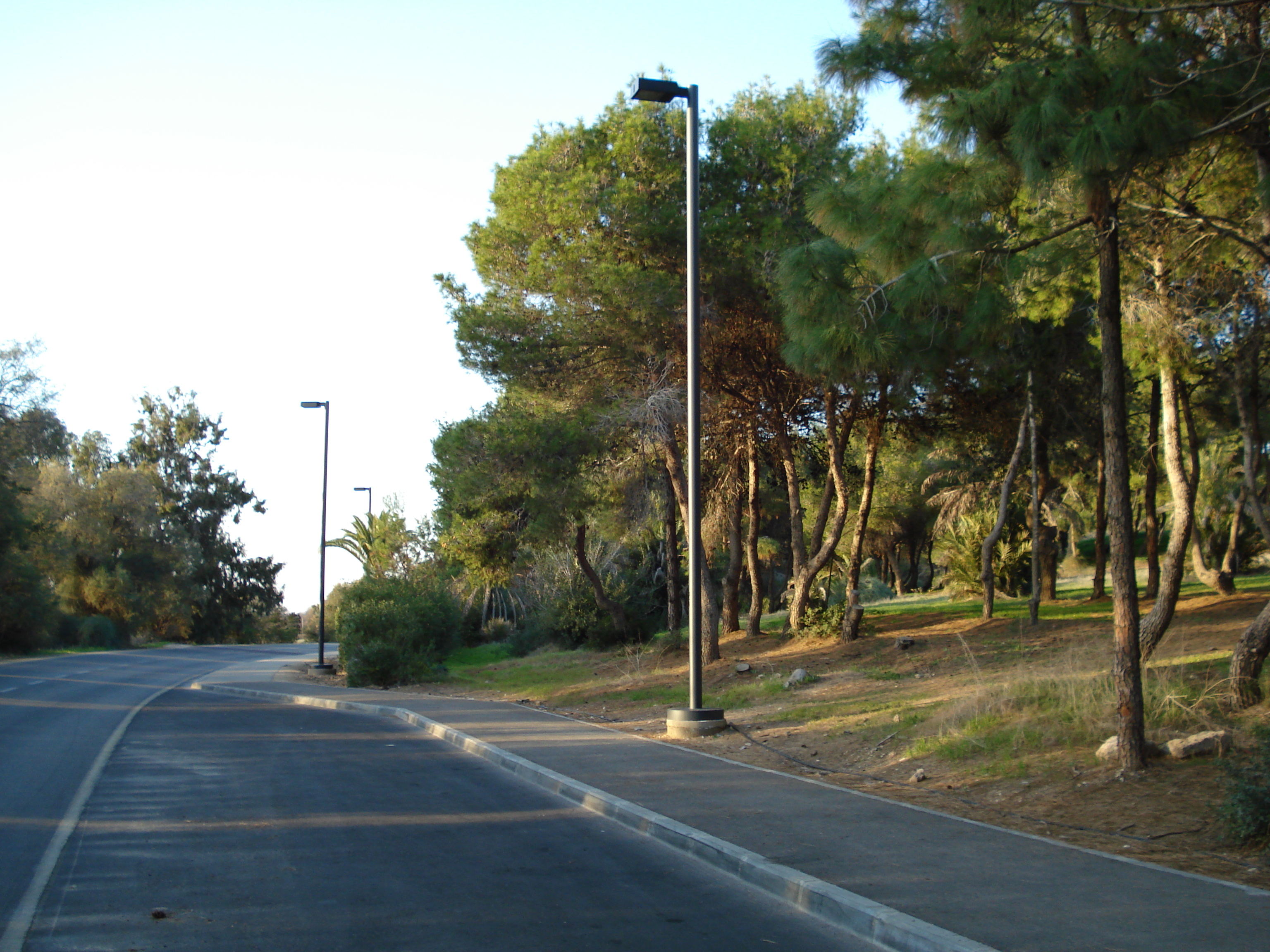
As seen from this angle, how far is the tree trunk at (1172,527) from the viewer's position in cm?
1219

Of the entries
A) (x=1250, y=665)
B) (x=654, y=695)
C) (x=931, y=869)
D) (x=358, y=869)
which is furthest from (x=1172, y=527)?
(x=358, y=869)

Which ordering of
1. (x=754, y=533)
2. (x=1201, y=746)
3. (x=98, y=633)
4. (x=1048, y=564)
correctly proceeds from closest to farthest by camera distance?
(x=1201, y=746)
(x=754, y=533)
(x=1048, y=564)
(x=98, y=633)

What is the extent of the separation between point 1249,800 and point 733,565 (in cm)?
1781

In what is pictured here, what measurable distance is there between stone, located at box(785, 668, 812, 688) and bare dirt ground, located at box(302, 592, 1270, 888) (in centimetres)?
14

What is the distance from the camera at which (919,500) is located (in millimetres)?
42125

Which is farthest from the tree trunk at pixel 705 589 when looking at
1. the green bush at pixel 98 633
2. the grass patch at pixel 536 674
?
the green bush at pixel 98 633

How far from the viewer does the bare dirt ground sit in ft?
25.4

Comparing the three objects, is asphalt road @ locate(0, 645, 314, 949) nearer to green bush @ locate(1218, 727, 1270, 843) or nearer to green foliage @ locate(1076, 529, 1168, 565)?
green bush @ locate(1218, 727, 1270, 843)

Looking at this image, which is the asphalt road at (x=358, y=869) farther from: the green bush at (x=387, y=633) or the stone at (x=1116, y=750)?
the green bush at (x=387, y=633)

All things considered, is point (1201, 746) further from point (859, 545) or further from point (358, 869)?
point (859, 545)

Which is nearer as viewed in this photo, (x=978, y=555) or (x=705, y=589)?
(x=705, y=589)

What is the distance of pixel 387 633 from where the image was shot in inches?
1062

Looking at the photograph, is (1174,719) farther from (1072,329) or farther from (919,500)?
(919,500)

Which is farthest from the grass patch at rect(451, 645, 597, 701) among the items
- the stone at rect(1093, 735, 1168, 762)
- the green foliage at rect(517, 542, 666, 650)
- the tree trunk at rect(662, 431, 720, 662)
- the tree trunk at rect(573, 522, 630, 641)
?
the stone at rect(1093, 735, 1168, 762)
